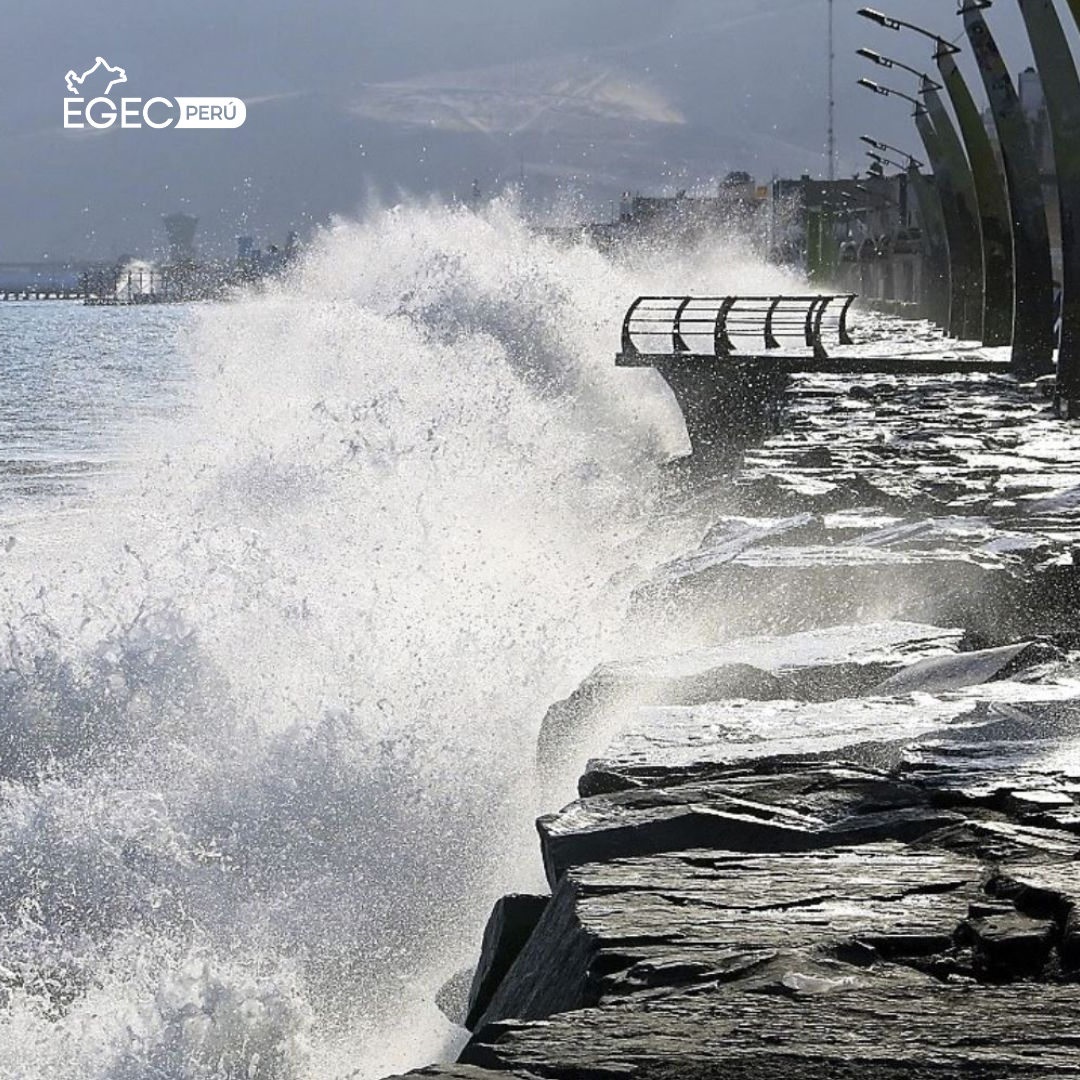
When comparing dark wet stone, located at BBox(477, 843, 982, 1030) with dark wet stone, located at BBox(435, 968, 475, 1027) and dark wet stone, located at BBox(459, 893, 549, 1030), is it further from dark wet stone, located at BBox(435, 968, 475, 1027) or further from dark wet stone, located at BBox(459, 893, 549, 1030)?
dark wet stone, located at BBox(435, 968, 475, 1027)

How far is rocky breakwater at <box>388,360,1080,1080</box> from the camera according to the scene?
2516mm

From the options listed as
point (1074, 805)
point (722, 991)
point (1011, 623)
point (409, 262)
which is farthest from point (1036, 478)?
point (409, 262)

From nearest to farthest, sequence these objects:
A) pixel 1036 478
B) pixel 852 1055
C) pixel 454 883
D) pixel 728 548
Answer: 1. pixel 852 1055
2. pixel 454 883
3. pixel 728 548
4. pixel 1036 478

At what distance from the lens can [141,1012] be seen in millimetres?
4566

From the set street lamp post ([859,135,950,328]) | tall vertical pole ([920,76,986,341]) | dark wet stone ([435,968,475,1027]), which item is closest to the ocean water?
dark wet stone ([435,968,475,1027])

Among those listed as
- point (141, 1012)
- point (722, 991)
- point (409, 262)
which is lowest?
point (141, 1012)

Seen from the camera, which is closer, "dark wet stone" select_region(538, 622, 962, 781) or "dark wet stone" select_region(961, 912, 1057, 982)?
"dark wet stone" select_region(961, 912, 1057, 982)

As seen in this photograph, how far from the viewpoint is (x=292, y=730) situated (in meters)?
6.86

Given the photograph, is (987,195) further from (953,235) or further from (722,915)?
(722,915)

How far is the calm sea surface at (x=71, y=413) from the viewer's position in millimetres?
23984

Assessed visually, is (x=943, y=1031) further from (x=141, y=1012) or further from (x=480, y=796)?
(x=480, y=796)

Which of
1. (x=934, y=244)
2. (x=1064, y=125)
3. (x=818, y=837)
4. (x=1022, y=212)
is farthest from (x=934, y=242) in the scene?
(x=818, y=837)

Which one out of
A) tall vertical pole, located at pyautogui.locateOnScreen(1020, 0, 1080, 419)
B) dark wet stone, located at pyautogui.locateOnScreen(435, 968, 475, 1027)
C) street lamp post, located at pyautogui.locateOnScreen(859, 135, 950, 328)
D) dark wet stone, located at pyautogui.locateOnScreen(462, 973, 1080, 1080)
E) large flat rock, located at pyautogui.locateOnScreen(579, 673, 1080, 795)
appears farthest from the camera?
street lamp post, located at pyautogui.locateOnScreen(859, 135, 950, 328)

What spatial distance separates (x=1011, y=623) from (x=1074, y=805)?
97.4 inches
